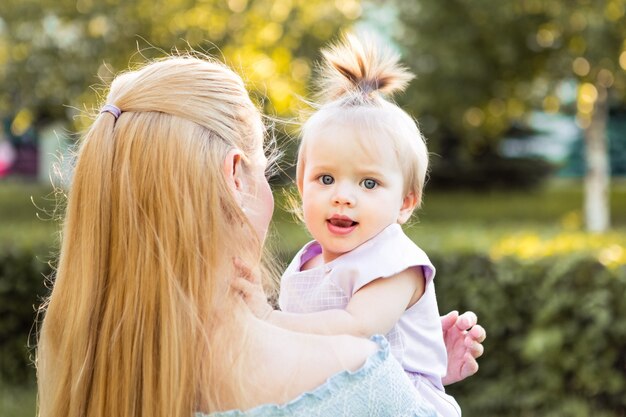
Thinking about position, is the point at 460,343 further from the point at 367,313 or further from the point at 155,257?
the point at 155,257

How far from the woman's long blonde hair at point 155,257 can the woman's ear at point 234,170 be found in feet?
0.05

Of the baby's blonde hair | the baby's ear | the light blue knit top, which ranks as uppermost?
the baby's blonde hair

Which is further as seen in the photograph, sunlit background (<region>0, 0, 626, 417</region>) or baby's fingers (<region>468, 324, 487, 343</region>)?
sunlit background (<region>0, 0, 626, 417</region>)

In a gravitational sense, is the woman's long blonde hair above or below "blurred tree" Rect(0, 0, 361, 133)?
below

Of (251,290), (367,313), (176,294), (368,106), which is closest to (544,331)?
(368,106)

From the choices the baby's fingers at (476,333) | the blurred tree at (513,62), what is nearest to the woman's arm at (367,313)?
the baby's fingers at (476,333)

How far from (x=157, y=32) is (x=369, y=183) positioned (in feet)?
42.8

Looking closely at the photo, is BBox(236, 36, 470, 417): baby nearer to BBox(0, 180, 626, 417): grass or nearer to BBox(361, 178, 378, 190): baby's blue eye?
BBox(361, 178, 378, 190): baby's blue eye

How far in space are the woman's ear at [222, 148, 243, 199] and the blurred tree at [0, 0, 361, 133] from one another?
1180cm

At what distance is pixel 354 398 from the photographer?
1.97 meters

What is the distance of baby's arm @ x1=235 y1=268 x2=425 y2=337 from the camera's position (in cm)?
211

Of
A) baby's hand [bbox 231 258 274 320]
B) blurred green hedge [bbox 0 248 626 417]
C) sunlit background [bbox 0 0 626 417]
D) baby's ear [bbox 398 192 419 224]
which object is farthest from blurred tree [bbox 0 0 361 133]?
baby's hand [bbox 231 258 274 320]

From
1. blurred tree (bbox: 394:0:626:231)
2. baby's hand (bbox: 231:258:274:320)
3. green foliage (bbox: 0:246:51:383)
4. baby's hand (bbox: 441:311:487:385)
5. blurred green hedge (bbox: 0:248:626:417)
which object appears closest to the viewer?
baby's hand (bbox: 231:258:274:320)

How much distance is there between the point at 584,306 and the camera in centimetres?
614
